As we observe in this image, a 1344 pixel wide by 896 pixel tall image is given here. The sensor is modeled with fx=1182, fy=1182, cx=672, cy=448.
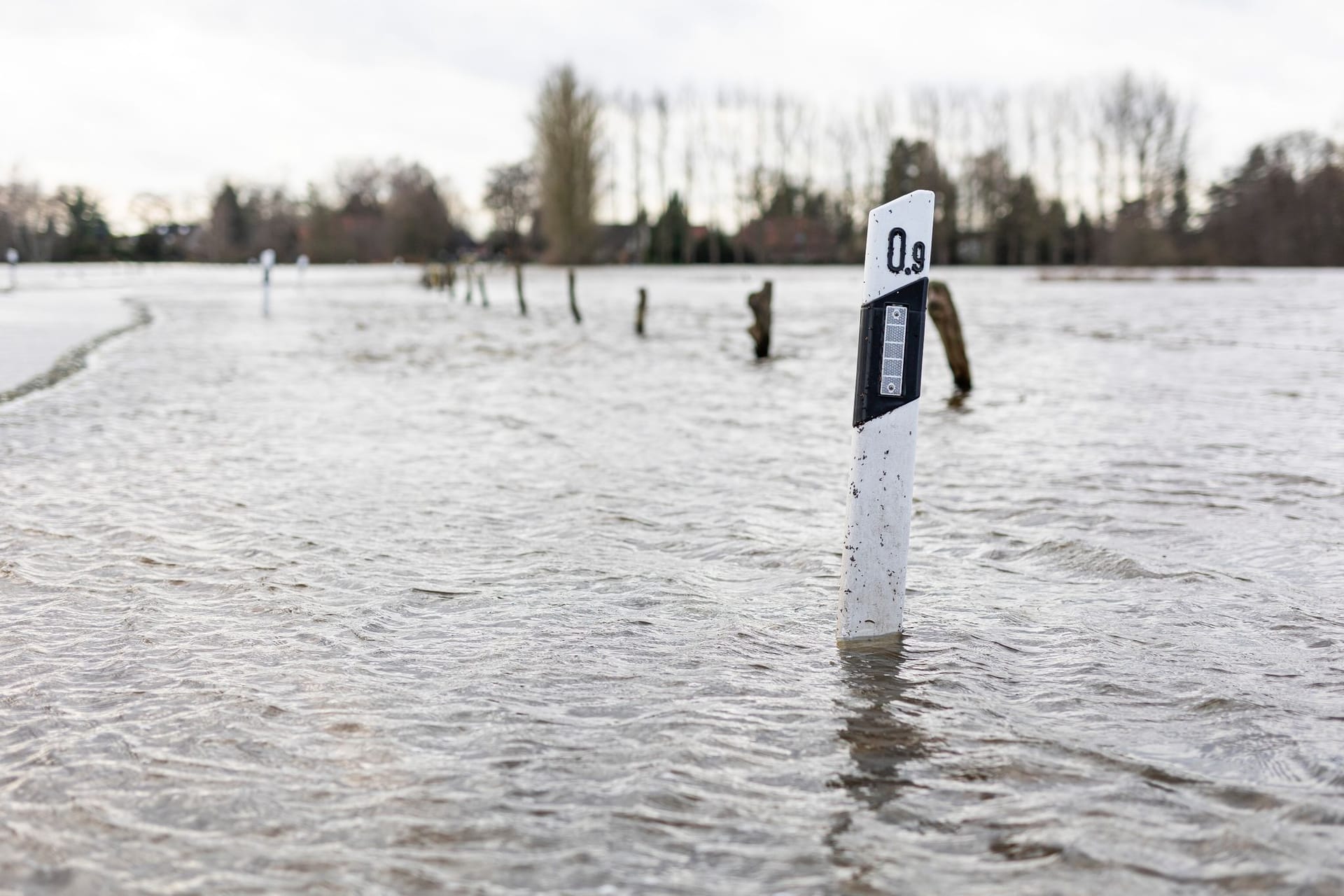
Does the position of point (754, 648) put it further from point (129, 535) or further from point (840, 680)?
point (129, 535)

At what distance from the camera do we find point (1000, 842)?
2.61 meters

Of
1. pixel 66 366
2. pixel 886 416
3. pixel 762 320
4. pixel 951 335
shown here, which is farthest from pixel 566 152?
pixel 886 416

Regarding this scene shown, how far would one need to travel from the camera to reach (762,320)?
717 inches

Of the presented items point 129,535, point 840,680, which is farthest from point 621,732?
point 129,535

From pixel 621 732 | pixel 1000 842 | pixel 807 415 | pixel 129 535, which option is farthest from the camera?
pixel 807 415

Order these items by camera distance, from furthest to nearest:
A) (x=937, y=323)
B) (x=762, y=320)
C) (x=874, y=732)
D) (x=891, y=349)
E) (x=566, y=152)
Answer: (x=566, y=152)
(x=762, y=320)
(x=937, y=323)
(x=891, y=349)
(x=874, y=732)

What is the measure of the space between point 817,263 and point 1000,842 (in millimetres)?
96202

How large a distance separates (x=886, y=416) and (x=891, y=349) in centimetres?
23

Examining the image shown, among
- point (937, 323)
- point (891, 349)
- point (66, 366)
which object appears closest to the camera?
point (891, 349)

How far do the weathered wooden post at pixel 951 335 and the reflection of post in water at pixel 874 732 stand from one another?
10.1 meters

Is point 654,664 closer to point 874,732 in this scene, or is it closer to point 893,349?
point 874,732

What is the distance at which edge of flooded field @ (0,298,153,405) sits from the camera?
482 inches

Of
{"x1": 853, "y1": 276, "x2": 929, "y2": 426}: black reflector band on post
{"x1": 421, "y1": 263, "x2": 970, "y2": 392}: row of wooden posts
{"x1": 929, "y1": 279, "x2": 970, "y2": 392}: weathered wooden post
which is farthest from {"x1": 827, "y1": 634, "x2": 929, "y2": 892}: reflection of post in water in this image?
{"x1": 929, "y1": 279, "x2": 970, "y2": 392}: weathered wooden post

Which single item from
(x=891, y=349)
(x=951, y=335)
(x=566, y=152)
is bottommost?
(x=951, y=335)
